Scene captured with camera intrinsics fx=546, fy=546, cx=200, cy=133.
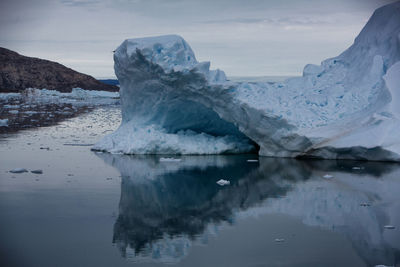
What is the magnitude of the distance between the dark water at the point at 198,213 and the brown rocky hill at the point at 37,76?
7748 cm

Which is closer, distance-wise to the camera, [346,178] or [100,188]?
[100,188]

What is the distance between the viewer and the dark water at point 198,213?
4.73 metres

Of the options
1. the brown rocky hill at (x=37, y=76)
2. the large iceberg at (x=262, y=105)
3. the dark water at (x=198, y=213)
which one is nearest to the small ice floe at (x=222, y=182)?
the dark water at (x=198, y=213)

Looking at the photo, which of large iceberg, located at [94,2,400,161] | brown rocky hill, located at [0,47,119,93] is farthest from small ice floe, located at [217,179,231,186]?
brown rocky hill, located at [0,47,119,93]

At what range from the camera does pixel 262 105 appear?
1095 cm

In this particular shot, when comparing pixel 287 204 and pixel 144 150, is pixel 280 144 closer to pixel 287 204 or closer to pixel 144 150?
pixel 144 150

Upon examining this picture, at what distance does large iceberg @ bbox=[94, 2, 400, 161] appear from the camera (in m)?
10.6

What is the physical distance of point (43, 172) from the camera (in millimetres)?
9156

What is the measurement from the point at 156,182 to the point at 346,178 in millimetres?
3004

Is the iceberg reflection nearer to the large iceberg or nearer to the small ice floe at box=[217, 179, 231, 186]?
the small ice floe at box=[217, 179, 231, 186]

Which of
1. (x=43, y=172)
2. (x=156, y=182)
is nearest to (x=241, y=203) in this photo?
(x=156, y=182)

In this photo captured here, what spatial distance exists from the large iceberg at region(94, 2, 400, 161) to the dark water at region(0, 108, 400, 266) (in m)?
0.57

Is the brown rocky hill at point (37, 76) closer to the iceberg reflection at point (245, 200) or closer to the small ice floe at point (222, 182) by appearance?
the iceberg reflection at point (245, 200)

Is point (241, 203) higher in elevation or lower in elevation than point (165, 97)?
lower
